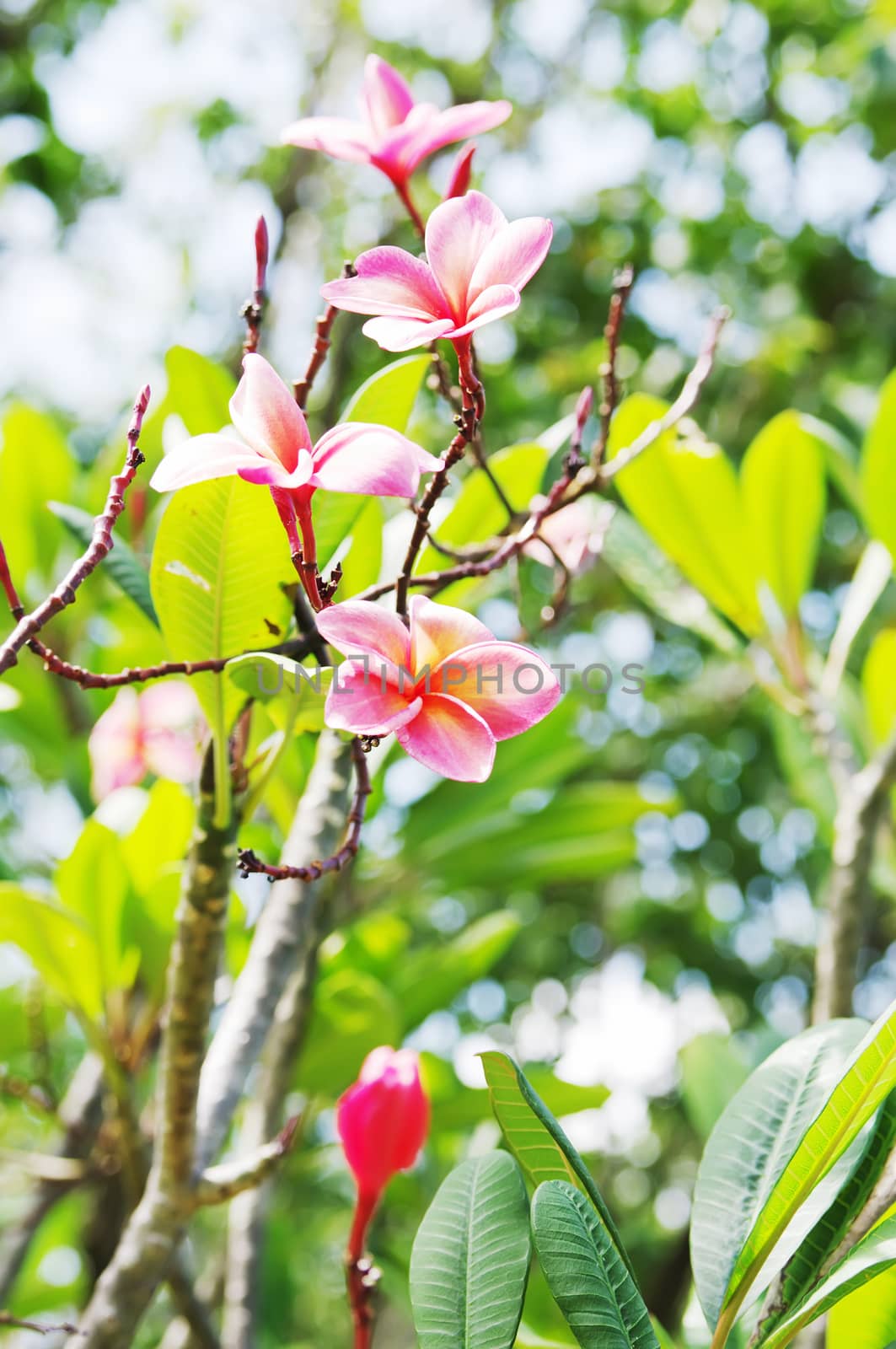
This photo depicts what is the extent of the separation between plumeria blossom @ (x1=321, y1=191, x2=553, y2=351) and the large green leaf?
18.0 inches

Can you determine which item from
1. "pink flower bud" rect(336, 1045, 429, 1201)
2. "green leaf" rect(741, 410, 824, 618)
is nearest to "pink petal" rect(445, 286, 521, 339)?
"pink flower bud" rect(336, 1045, 429, 1201)

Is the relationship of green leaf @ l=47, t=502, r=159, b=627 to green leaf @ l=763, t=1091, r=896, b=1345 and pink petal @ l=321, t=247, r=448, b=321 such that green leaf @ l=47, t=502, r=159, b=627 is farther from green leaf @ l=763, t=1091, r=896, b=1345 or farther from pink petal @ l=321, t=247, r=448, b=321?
green leaf @ l=763, t=1091, r=896, b=1345

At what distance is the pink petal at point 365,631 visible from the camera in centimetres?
46

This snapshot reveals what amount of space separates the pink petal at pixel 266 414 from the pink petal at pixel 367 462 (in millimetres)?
20

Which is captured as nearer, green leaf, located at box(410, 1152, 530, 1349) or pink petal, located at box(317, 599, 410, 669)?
pink petal, located at box(317, 599, 410, 669)

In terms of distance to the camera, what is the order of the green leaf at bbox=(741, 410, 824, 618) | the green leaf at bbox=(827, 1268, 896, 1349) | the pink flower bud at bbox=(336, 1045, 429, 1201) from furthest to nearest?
the green leaf at bbox=(741, 410, 824, 618) < the pink flower bud at bbox=(336, 1045, 429, 1201) < the green leaf at bbox=(827, 1268, 896, 1349)

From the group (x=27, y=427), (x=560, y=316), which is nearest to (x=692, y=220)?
(x=560, y=316)

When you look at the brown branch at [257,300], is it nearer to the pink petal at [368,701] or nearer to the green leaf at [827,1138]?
the pink petal at [368,701]

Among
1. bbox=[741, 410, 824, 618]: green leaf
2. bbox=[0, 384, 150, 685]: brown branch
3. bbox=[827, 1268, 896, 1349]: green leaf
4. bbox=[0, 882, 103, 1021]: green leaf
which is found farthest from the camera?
bbox=[741, 410, 824, 618]: green leaf

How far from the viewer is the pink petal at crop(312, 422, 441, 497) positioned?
45 centimetres

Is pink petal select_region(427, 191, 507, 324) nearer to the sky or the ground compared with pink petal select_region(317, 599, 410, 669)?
nearer to the sky

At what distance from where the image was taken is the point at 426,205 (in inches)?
118

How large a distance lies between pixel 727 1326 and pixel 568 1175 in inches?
4.5

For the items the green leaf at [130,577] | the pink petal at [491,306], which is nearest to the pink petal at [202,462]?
the pink petal at [491,306]
